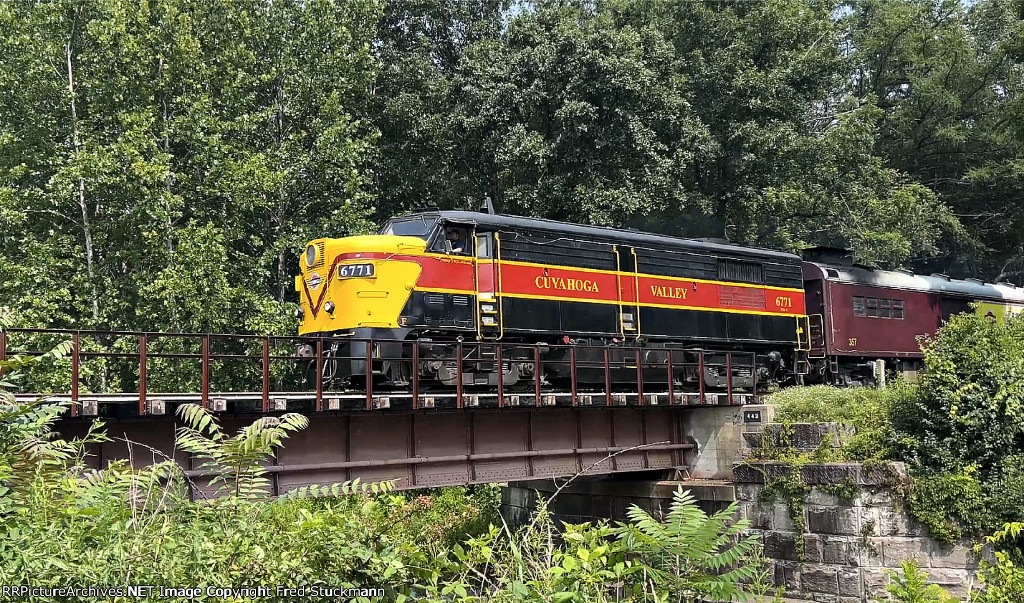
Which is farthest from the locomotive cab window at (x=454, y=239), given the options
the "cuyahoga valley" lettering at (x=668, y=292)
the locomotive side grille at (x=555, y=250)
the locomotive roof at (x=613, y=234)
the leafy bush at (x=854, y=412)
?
the leafy bush at (x=854, y=412)

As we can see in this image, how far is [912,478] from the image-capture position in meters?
18.1

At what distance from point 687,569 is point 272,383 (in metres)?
25.3

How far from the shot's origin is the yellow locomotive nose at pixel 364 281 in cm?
1677

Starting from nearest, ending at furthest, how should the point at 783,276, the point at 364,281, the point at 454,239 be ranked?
1. the point at 364,281
2. the point at 454,239
3. the point at 783,276

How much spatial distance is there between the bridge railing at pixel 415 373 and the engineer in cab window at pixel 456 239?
1.98 m

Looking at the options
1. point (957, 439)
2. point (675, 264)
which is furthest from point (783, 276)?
point (957, 439)

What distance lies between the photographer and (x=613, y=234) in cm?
2100

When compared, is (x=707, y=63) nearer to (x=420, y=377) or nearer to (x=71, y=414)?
(x=420, y=377)

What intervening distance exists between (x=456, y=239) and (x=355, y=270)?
2264 millimetres

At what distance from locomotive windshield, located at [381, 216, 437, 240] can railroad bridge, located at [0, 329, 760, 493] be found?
247 centimetres

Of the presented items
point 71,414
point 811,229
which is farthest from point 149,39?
point 811,229

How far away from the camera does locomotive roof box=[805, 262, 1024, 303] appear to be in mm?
27016

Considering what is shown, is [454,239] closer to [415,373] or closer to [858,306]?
[415,373]

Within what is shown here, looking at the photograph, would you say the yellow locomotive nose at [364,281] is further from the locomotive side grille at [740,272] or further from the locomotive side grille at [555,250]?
the locomotive side grille at [740,272]
